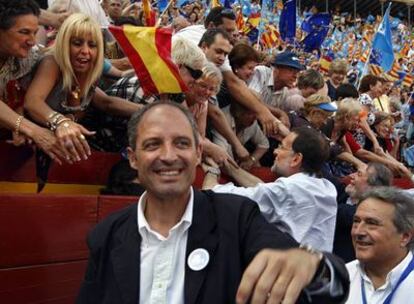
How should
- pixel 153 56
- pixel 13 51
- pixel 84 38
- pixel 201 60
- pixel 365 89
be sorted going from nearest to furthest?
1. pixel 13 51
2. pixel 84 38
3. pixel 153 56
4. pixel 201 60
5. pixel 365 89

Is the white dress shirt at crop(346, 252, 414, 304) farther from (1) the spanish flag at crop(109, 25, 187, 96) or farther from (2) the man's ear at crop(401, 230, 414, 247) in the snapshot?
(1) the spanish flag at crop(109, 25, 187, 96)

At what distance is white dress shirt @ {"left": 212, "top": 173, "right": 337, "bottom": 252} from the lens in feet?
9.67

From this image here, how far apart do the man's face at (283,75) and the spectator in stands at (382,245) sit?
7.19 ft

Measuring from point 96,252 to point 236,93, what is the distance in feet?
8.31

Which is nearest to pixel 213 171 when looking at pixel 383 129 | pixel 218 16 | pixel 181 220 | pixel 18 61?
pixel 18 61

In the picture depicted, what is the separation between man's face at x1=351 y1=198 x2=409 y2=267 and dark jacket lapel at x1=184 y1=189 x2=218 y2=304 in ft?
4.17

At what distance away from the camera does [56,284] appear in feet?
9.39

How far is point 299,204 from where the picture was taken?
3.02 metres

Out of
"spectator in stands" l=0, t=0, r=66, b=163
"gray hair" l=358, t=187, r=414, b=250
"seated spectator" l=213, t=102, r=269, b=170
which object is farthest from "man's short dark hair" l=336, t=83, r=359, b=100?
"spectator in stands" l=0, t=0, r=66, b=163

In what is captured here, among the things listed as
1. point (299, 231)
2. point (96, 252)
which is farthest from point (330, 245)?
point (96, 252)

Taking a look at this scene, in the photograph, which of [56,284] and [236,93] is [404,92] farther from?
[56,284]

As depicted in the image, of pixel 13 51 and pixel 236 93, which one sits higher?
pixel 13 51

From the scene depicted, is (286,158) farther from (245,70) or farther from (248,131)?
(245,70)

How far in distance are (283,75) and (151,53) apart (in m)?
2.05
